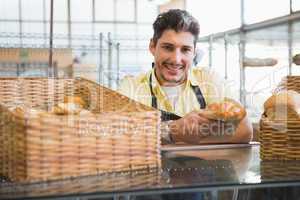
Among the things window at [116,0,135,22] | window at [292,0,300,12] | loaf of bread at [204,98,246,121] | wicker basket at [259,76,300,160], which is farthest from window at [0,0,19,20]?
wicker basket at [259,76,300,160]

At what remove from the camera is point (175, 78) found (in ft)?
4.02

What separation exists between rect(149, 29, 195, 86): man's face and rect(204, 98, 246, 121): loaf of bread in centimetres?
41

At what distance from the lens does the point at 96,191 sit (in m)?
0.48

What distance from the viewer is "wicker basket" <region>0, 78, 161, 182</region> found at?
0.54 meters

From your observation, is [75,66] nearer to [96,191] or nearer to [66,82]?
[66,82]

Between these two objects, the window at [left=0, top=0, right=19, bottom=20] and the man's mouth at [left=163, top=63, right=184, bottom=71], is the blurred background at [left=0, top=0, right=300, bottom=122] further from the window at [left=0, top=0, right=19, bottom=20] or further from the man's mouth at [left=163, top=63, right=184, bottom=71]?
the window at [left=0, top=0, right=19, bottom=20]

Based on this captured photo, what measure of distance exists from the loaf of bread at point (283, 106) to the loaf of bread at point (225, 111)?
0.19 ft

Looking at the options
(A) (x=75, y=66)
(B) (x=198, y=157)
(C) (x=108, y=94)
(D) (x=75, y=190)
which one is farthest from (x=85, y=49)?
(D) (x=75, y=190)

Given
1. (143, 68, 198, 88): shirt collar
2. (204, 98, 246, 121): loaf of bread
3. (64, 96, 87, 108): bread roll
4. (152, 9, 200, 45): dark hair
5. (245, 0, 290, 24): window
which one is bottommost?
(204, 98, 246, 121): loaf of bread

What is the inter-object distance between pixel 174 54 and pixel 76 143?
68 cm

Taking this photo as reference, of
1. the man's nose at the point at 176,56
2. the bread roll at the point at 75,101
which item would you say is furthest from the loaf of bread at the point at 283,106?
the man's nose at the point at 176,56

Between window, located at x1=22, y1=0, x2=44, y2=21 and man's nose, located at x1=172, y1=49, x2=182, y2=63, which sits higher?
window, located at x1=22, y1=0, x2=44, y2=21

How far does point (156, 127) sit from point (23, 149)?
187 millimetres

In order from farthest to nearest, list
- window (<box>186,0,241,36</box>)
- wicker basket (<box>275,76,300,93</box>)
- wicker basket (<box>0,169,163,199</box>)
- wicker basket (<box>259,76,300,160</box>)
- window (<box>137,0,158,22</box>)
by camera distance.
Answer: window (<box>137,0,158,22</box>)
window (<box>186,0,241,36</box>)
wicker basket (<box>275,76,300,93</box>)
wicker basket (<box>259,76,300,160</box>)
wicker basket (<box>0,169,163,199</box>)
